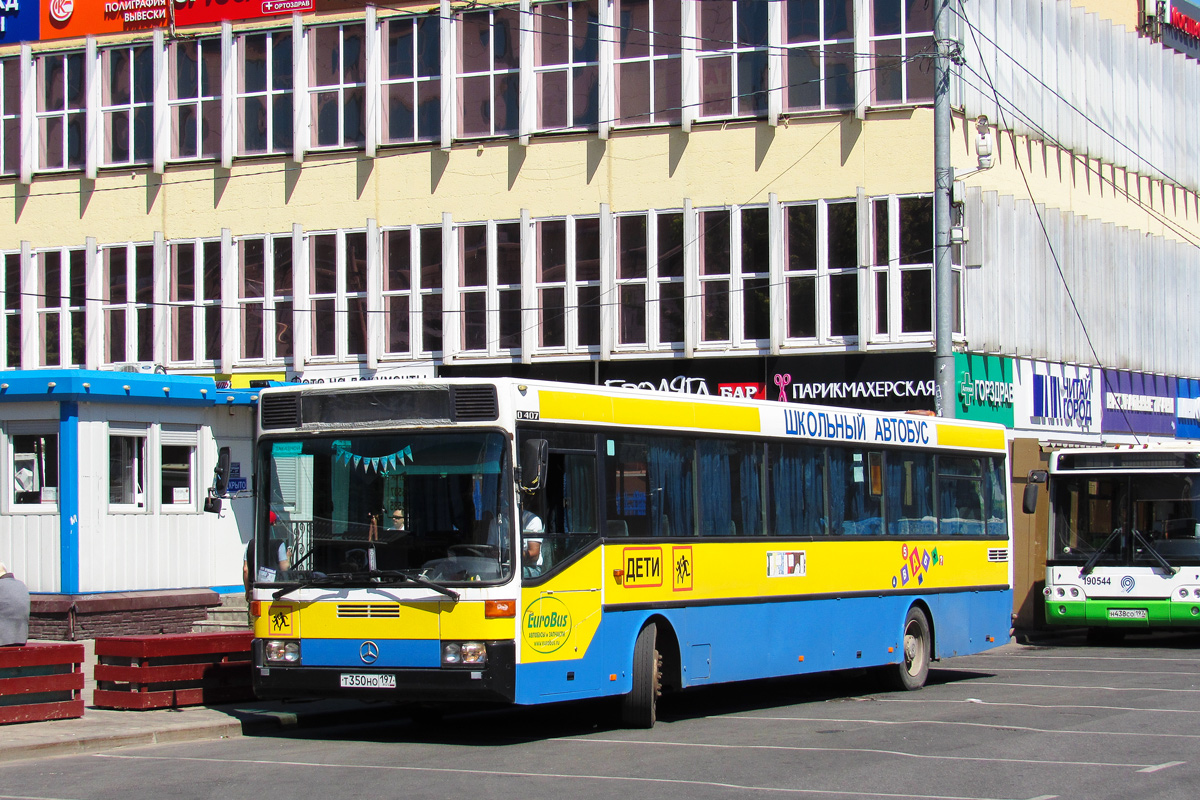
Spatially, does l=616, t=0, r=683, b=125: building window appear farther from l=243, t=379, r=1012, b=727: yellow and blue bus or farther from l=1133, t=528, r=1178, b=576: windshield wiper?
l=243, t=379, r=1012, b=727: yellow and blue bus

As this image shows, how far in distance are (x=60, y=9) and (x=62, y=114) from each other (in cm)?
257

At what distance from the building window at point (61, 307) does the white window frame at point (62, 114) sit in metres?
2.08

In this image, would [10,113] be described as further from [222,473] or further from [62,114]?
[222,473]

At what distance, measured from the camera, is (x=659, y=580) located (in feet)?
44.7

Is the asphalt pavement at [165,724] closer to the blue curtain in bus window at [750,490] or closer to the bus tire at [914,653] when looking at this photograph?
the blue curtain in bus window at [750,490]

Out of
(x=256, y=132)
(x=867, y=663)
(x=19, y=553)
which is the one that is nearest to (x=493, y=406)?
(x=867, y=663)

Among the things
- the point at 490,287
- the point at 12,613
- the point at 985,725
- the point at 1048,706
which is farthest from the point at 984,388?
the point at 12,613

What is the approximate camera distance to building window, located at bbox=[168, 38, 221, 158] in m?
34.8

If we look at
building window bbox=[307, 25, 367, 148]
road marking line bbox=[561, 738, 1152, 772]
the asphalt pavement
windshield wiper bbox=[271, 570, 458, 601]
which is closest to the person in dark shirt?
the asphalt pavement

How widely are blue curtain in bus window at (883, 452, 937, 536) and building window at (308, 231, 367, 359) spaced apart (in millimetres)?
18057

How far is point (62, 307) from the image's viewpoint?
35.4 metres

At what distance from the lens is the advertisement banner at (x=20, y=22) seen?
3638 cm

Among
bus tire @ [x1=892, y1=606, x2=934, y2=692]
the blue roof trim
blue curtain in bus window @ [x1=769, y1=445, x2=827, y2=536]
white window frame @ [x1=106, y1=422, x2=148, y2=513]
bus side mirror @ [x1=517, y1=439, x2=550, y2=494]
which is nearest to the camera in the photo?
bus side mirror @ [x1=517, y1=439, x2=550, y2=494]

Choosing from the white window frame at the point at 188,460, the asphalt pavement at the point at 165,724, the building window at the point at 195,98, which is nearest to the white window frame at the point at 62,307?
the building window at the point at 195,98
